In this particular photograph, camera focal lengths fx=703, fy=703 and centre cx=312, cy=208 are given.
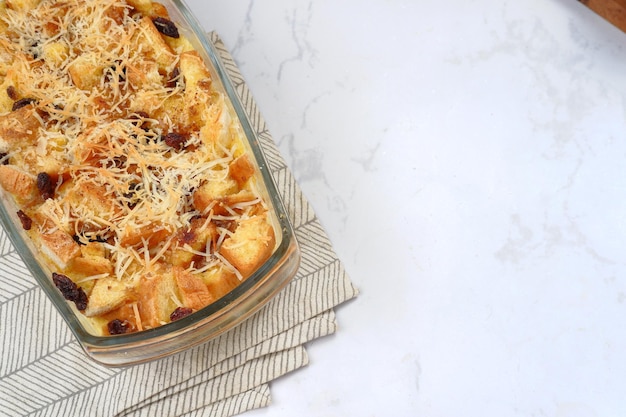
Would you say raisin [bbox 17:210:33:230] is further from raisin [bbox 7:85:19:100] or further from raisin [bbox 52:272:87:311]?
raisin [bbox 7:85:19:100]

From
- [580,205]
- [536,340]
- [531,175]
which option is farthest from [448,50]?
[536,340]

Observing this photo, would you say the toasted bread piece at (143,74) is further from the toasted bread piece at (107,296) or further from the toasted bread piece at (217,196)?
the toasted bread piece at (107,296)

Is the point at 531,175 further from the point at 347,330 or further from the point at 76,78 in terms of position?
the point at 76,78

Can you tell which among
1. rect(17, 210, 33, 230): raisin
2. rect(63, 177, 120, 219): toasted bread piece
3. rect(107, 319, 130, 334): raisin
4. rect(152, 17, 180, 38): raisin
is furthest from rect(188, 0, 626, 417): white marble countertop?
rect(17, 210, 33, 230): raisin

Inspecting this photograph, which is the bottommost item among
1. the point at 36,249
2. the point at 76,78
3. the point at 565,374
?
the point at 565,374

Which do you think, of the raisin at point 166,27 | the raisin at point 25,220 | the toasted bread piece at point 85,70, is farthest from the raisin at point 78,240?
the raisin at point 166,27

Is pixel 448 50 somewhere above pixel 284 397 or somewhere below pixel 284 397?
above

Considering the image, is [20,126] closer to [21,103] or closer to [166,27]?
[21,103]
